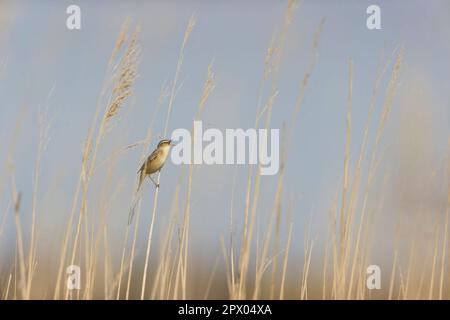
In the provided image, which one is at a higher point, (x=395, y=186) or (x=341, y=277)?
(x=395, y=186)

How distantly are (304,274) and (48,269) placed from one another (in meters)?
1.29

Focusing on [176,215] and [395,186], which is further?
[395,186]

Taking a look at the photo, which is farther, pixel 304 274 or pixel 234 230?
pixel 304 274

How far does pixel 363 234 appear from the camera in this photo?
3273 millimetres

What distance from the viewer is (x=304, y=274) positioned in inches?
130

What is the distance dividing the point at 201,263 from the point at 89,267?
193cm
